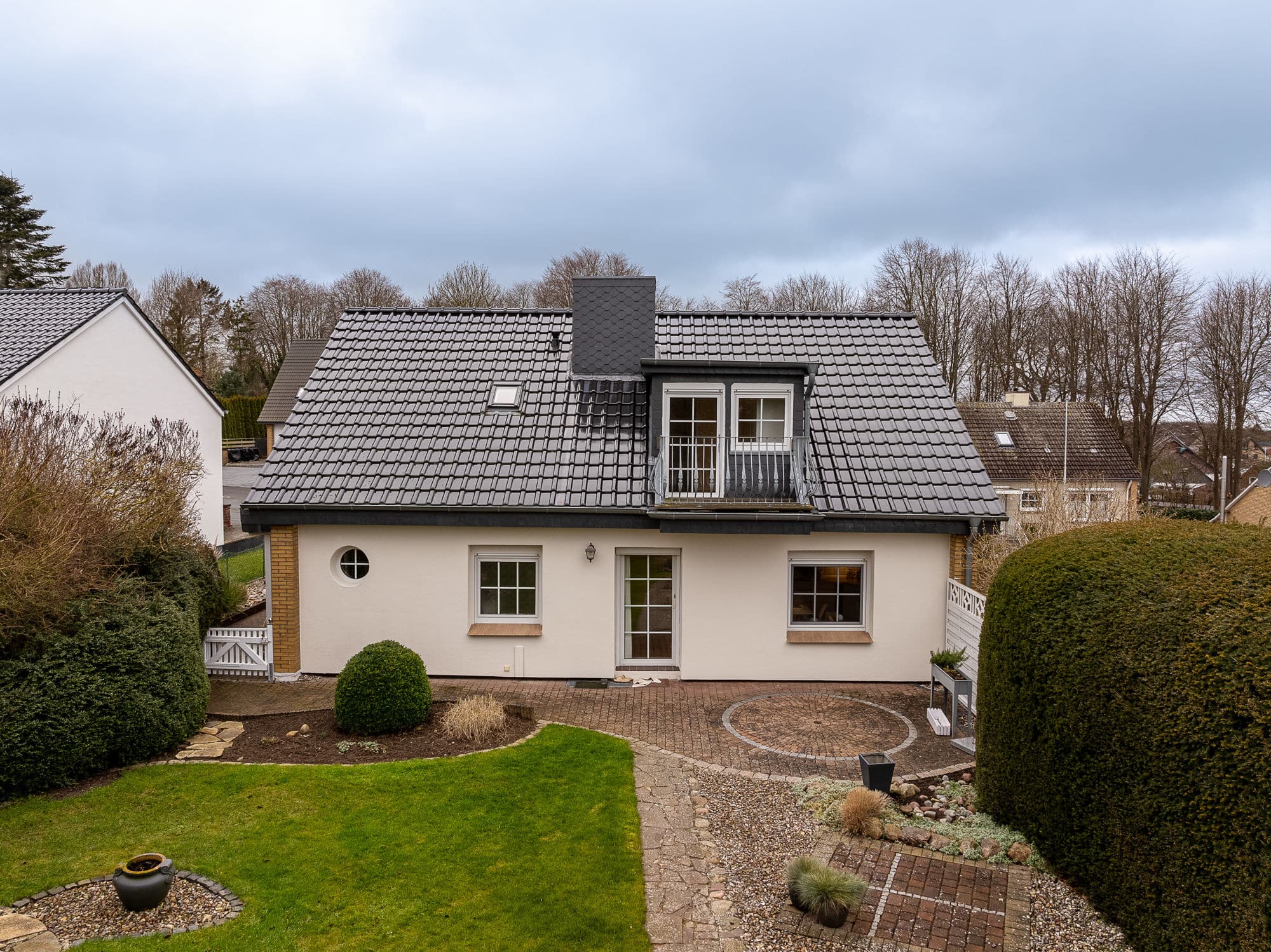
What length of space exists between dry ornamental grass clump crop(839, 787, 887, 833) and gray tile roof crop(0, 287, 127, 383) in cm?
1578

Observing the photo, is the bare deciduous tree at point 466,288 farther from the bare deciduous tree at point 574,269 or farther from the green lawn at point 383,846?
the green lawn at point 383,846

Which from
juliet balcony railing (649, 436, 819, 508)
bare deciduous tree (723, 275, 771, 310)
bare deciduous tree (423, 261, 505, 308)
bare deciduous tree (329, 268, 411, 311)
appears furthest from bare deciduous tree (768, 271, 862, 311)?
juliet balcony railing (649, 436, 819, 508)

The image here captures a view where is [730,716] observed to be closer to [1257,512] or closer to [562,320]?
[562,320]

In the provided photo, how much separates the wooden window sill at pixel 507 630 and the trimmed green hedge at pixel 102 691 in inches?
143

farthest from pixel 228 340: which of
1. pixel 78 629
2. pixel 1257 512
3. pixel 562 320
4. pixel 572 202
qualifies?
pixel 1257 512

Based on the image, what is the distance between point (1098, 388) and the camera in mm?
36562

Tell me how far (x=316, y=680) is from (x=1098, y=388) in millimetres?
37803

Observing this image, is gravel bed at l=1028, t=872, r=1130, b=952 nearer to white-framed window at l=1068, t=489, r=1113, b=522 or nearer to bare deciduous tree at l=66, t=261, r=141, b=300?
white-framed window at l=1068, t=489, r=1113, b=522

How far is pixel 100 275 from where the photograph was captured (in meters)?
47.3

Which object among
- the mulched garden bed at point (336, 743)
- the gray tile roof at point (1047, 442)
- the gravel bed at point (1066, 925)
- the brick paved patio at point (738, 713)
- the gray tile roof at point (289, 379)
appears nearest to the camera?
the gravel bed at point (1066, 925)

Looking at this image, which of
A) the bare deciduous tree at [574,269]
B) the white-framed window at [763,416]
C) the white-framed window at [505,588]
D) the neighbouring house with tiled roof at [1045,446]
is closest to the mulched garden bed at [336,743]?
the white-framed window at [505,588]

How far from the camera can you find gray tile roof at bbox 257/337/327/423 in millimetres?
40594

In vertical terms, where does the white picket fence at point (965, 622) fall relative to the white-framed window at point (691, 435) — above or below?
below

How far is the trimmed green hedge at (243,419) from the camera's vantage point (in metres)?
48.4
